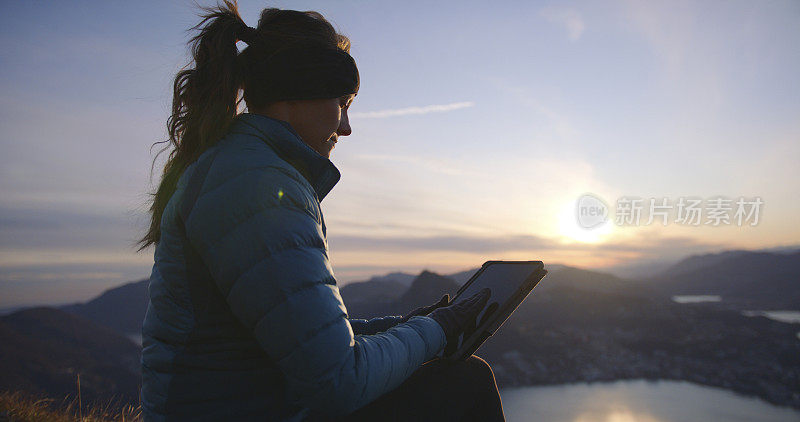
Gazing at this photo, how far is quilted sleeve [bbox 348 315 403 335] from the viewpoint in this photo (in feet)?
7.23

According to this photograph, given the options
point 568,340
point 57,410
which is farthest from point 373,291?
point 57,410

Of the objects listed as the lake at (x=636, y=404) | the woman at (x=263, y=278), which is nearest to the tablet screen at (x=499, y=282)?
the woman at (x=263, y=278)

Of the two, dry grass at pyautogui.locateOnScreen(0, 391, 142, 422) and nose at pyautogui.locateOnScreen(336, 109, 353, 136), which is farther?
dry grass at pyautogui.locateOnScreen(0, 391, 142, 422)

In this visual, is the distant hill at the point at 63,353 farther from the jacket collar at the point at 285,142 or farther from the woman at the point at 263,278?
the jacket collar at the point at 285,142

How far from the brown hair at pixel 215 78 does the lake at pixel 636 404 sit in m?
88.4

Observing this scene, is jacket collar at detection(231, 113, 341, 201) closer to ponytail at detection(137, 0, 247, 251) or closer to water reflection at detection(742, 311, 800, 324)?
ponytail at detection(137, 0, 247, 251)

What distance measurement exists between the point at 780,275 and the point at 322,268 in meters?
223

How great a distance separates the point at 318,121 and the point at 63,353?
11773 cm

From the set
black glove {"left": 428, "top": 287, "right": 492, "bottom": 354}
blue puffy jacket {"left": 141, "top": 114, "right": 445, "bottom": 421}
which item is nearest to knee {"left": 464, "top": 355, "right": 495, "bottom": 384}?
black glove {"left": 428, "top": 287, "right": 492, "bottom": 354}

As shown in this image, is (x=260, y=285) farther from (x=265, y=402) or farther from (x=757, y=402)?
(x=757, y=402)

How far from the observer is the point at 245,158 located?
128cm

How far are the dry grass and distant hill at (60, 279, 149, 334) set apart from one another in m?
142

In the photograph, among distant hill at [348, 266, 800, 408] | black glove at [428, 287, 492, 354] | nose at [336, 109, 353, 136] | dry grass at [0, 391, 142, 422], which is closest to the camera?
black glove at [428, 287, 492, 354]

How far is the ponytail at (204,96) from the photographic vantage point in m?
1.55
